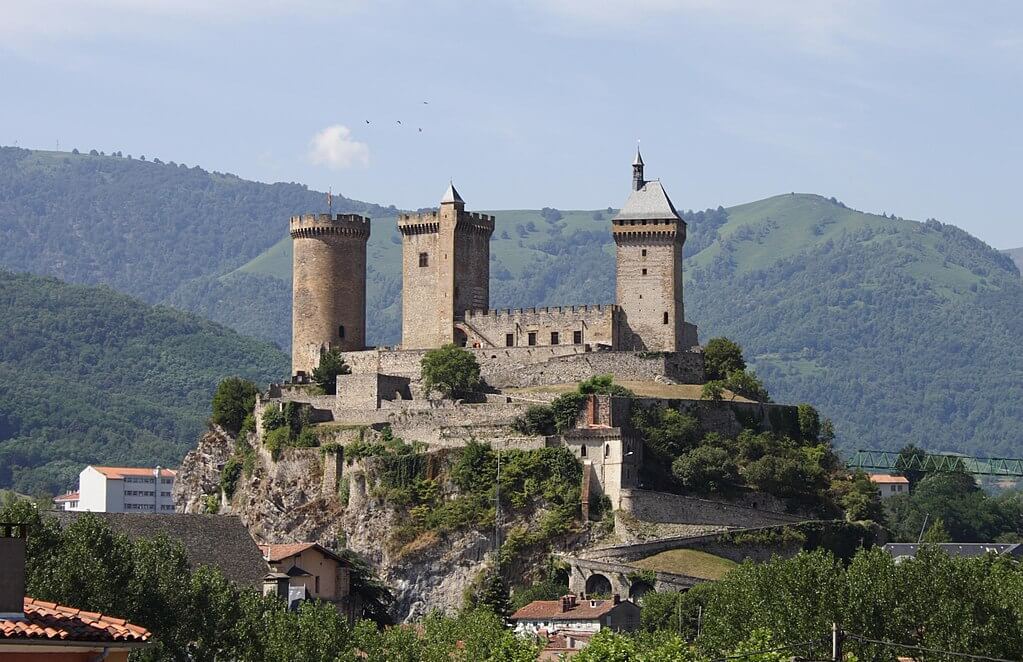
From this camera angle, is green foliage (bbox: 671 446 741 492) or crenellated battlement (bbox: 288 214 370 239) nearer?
green foliage (bbox: 671 446 741 492)

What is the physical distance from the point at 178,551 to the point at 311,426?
129ft

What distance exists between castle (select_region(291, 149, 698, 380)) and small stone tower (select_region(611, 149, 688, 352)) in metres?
0.05

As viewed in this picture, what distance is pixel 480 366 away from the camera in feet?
327

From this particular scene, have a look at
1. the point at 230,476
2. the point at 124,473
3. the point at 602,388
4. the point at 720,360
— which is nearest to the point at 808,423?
the point at 720,360

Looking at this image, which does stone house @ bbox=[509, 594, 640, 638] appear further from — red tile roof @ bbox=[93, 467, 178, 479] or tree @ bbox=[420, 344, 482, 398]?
red tile roof @ bbox=[93, 467, 178, 479]

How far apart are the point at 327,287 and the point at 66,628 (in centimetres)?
8273

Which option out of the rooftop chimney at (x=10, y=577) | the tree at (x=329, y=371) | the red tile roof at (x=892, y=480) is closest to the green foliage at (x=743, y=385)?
the tree at (x=329, y=371)

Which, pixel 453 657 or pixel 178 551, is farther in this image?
pixel 453 657

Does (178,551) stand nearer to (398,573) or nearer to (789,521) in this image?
(398,573)

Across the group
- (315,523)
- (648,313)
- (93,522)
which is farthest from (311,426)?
(93,522)

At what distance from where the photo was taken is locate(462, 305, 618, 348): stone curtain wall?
10050 cm

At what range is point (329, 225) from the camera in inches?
4247

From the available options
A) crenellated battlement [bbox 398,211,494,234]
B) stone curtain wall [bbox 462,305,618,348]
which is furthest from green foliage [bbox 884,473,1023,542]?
crenellated battlement [bbox 398,211,494,234]

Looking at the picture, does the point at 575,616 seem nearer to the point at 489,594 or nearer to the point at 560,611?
the point at 560,611
